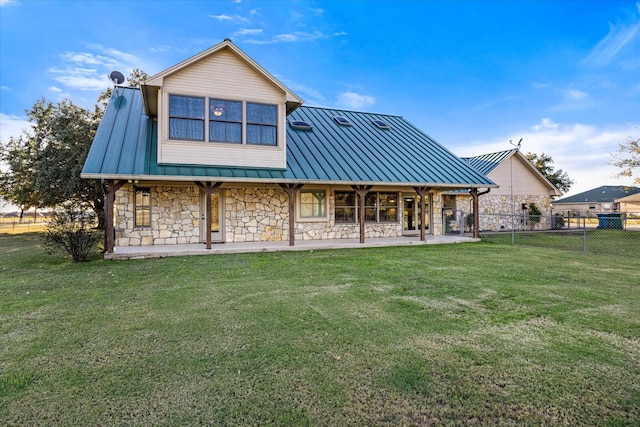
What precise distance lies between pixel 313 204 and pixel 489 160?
1484 centimetres

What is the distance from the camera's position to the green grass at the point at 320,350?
2.37m

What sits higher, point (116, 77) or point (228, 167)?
point (116, 77)

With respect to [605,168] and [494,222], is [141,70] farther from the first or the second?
[605,168]

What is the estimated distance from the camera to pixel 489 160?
72.4 ft

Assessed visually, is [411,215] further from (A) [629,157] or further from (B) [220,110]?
(A) [629,157]

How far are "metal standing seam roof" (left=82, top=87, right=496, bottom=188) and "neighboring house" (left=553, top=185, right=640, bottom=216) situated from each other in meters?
26.3

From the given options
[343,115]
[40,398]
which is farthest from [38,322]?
[343,115]

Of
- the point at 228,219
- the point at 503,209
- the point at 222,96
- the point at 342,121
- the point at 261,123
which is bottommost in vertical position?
the point at 228,219

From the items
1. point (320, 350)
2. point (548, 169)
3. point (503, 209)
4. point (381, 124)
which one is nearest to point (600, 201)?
point (548, 169)

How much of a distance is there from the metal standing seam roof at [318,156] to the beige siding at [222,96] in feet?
1.12

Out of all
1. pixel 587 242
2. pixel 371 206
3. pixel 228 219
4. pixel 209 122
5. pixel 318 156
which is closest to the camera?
pixel 209 122

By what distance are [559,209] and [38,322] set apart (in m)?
45.7

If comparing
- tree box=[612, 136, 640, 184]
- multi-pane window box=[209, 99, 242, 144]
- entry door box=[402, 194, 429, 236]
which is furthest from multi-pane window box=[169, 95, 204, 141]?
tree box=[612, 136, 640, 184]

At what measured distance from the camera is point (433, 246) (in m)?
11.8
